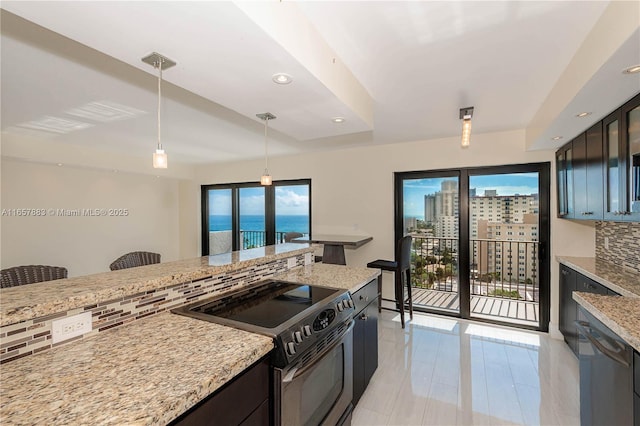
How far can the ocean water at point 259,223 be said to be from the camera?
204 inches

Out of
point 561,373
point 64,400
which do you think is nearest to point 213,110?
point 64,400

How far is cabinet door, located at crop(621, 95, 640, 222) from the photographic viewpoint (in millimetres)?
1879

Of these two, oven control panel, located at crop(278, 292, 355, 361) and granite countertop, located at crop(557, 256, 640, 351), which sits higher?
granite countertop, located at crop(557, 256, 640, 351)

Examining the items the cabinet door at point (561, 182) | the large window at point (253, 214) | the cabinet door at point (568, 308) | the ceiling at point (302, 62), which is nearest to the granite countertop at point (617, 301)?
the cabinet door at point (568, 308)

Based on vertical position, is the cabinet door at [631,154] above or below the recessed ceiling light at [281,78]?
below

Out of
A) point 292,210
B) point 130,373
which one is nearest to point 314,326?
point 130,373

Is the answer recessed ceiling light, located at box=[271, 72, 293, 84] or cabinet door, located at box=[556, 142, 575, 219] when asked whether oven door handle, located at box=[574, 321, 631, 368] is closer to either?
cabinet door, located at box=[556, 142, 575, 219]

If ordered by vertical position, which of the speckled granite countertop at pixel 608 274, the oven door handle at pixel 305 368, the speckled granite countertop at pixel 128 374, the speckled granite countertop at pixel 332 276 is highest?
the speckled granite countertop at pixel 128 374

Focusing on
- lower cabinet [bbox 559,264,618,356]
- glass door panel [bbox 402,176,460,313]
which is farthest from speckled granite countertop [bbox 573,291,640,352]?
glass door panel [bbox 402,176,460,313]

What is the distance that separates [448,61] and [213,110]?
7.35 feet

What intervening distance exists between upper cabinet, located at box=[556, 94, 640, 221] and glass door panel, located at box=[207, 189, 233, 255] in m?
5.49

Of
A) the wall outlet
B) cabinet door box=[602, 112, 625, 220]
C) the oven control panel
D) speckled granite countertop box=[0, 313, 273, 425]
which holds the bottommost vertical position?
the oven control panel

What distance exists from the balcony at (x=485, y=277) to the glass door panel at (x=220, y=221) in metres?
3.83

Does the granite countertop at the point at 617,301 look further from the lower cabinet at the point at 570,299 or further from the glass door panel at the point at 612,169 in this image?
the glass door panel at the point at 612,169
